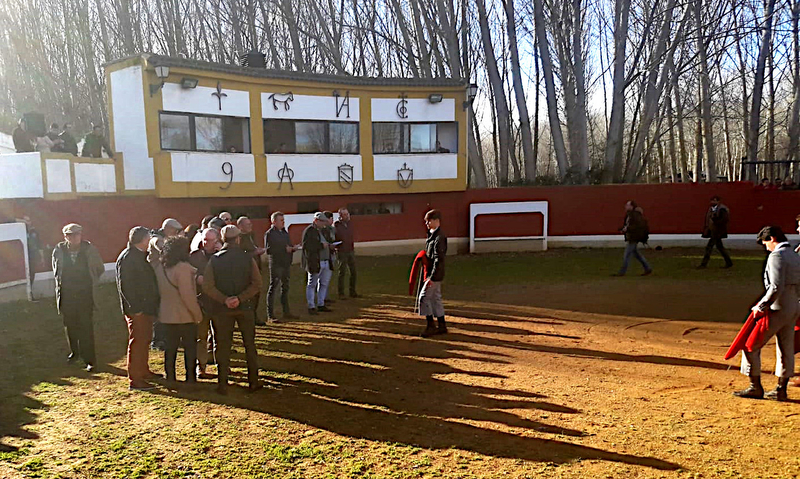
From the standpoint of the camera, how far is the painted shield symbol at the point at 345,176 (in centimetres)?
1841

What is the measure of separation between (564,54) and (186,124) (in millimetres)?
17735

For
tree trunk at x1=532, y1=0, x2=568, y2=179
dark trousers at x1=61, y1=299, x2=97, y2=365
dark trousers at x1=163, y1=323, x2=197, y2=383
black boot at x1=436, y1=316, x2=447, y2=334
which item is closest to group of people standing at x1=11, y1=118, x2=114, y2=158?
dark trousers at x1=61, y1=299, x2=97, y2=365

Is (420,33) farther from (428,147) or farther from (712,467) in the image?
(712,467)

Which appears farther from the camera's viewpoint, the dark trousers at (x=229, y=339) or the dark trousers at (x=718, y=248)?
the dark trousers at (x=718, y=248)

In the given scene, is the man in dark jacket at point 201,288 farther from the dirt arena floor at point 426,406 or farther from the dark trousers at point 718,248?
Result: the dark trousers at point 718,248

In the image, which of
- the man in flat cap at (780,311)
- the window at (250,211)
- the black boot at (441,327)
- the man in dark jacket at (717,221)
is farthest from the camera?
the window at (250,211)

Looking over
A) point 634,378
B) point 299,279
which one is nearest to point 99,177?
point 299,279

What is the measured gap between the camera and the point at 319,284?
10906mm

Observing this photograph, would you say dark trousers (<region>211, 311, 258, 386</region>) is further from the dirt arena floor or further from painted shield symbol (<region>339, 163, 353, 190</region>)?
painted shield symbol (<region>339, 163, 353, 190</region>)

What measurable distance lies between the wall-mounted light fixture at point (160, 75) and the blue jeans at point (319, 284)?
7.83m

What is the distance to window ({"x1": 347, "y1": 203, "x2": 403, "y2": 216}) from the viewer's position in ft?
62.8

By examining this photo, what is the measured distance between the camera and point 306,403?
6.09 metres

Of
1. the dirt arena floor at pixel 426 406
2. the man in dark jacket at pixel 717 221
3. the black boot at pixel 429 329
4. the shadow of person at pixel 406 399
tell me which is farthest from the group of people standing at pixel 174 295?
the man in dark jacket at pixel 717 221

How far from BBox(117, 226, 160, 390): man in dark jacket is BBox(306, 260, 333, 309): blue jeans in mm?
4108
